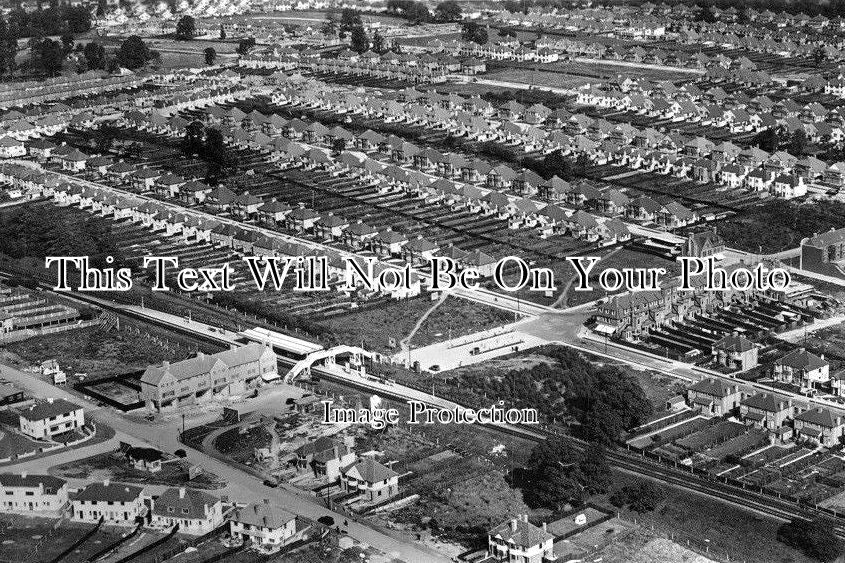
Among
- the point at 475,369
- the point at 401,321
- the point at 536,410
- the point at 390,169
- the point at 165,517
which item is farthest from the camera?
the point at 390,169

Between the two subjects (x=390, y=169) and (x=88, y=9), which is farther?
(x=88, y=9)

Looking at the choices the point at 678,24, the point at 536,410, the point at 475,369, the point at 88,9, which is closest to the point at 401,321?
the point at 475,369

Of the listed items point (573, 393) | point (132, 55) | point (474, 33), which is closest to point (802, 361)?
point (573, 393)

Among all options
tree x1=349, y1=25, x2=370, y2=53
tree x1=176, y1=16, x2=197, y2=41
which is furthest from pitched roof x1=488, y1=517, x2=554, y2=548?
tree x1=176, y1=16, x2=197, y2=41

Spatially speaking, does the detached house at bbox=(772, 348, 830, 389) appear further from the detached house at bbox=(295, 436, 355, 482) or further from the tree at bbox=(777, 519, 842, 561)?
the detached house at bbox=(295, 436, 355, 482)

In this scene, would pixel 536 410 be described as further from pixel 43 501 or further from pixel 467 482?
pixel 43 501

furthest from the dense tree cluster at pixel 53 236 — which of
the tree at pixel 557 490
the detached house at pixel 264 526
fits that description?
the tree at pixel 557 490

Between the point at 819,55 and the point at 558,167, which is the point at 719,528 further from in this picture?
the point at 819,55
